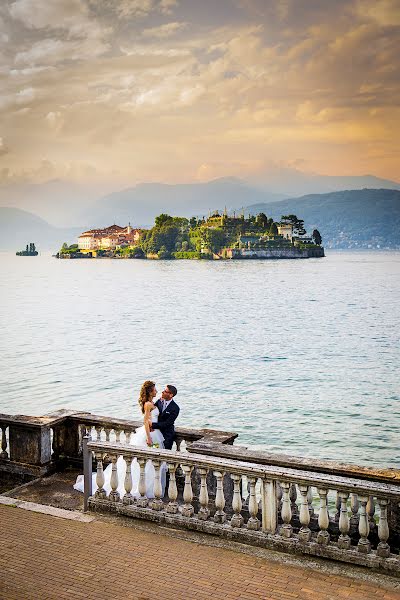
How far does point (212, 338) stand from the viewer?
55469 millimetres

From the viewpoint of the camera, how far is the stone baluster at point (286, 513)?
6.77 meters

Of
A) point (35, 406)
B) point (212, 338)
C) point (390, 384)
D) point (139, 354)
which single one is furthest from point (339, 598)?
point (212, 338)

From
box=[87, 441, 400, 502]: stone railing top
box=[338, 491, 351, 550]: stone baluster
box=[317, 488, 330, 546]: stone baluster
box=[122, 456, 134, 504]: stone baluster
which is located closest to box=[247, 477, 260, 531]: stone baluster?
box=[87, 441, 400, 502]: stone railing top

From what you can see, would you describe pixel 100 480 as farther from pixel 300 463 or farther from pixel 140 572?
pixel 300 463

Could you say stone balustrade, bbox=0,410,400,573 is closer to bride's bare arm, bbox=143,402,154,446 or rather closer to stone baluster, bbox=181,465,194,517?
stone baluster, bbox=181,465,194,517

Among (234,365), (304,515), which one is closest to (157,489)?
(304,515)

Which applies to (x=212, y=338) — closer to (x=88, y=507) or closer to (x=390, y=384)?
(x=390, y=384)

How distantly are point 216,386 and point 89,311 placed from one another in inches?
1976

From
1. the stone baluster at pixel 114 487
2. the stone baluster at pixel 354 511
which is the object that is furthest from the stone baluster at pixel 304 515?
the stone baluster at pixel 114 487

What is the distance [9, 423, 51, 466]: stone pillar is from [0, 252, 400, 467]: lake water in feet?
47.1

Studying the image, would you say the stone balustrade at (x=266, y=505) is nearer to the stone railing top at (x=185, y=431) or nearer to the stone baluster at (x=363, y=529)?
the stone baluster at (x=363, y=529)

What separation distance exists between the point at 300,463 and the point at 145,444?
7.93 feet

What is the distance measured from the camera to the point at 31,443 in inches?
378

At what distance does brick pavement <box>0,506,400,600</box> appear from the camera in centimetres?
594
